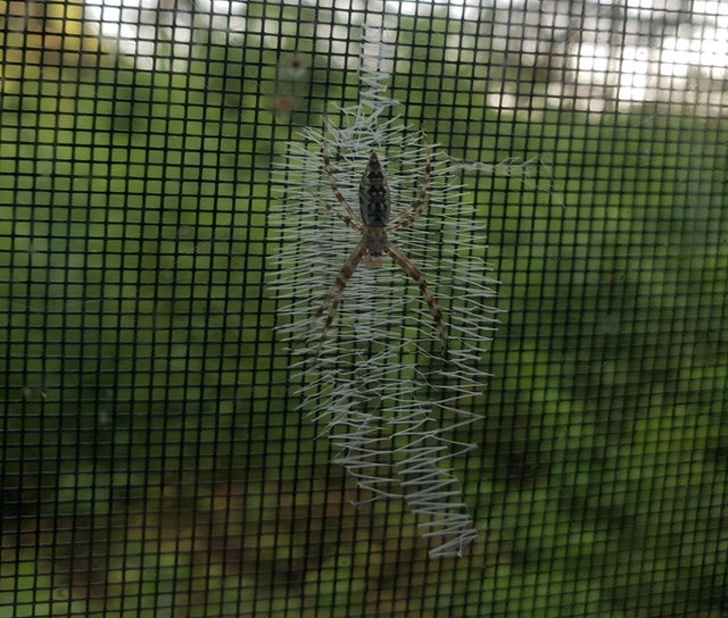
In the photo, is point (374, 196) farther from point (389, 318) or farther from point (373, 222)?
point (389, 318)

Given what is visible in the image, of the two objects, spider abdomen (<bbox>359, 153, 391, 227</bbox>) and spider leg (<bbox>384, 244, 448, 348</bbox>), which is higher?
spider abdomen (<bbox>359, 153, 391, 227</bbox>)

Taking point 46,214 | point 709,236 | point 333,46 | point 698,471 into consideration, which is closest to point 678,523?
point 698,471

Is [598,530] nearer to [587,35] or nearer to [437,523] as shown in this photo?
[437,523]

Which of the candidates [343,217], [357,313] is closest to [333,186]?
[343,217]

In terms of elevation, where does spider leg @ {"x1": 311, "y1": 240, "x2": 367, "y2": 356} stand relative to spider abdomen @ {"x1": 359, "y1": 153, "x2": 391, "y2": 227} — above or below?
below

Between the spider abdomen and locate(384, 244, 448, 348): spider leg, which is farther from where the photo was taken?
locate(384, 244, 448, 348): spider leg

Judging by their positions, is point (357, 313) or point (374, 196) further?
point (357, 313)
